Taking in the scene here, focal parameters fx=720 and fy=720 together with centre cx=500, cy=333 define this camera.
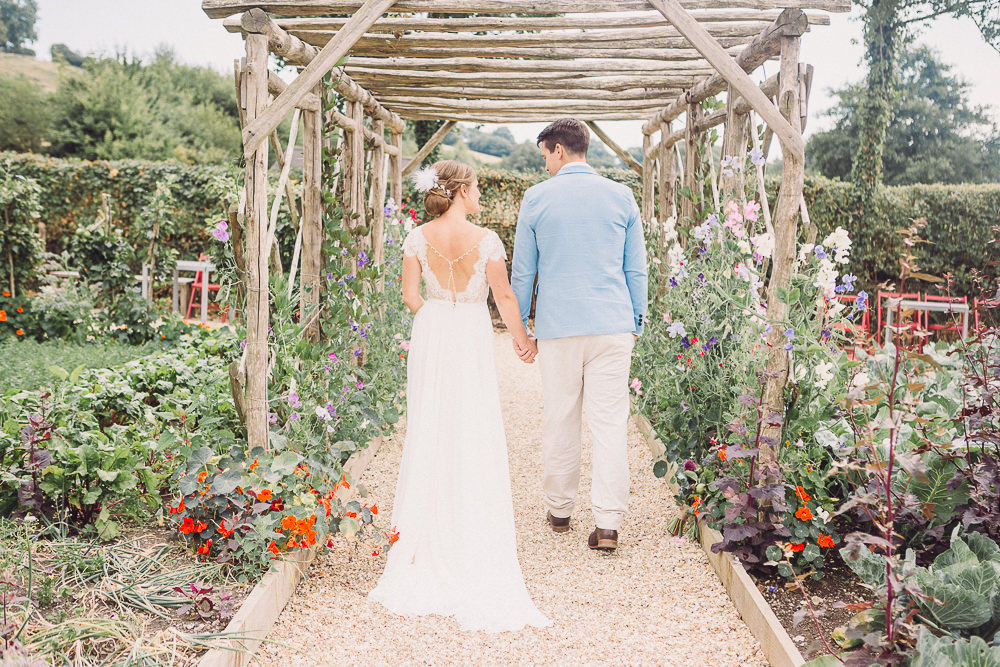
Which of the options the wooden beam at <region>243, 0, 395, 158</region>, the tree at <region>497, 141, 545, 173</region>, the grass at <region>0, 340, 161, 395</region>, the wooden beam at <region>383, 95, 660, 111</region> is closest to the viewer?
the wooden beam at <region>243, 0, 395, 158</region>

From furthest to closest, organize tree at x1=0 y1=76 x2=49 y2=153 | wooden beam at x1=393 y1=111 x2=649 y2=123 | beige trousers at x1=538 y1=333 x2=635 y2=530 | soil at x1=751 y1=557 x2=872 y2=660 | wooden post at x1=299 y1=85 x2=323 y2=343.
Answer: tree at x1=0 y1=76 x2=49 y2=153, wooden beam at x1=393 y1=111 x2=649 y2=123, wooden post at x1=299 y1=85 x2=323 y2=343, beige trousers at x1=538 y1=333 x2=635 y2=530, soil at x1=751 y1=557 x2=872 y2=660

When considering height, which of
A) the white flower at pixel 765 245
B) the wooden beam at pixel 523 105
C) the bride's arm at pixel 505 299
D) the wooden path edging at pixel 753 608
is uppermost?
the wooden beam at pixel 523 105

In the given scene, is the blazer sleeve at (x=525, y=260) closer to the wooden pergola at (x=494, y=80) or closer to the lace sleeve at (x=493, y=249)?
the lace sleeve at (x=493, y=249)

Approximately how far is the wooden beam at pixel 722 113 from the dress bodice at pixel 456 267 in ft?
4.30

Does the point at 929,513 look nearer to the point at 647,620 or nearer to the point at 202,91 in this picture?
the point at 647,620

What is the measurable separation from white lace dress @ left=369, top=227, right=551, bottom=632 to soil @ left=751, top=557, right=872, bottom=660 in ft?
2.99

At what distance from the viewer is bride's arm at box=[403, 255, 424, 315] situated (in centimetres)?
304

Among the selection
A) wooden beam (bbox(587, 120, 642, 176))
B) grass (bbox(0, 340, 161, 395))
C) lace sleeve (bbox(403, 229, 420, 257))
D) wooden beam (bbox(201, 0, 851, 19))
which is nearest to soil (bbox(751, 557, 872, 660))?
lace sleeve (bbox(403, 229, 420, 257))

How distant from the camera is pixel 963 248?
10.9 m

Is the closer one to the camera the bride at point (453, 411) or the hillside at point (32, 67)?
the bride at point (453, 411)

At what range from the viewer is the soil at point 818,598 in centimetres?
232

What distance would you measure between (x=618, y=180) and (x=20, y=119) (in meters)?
21.5

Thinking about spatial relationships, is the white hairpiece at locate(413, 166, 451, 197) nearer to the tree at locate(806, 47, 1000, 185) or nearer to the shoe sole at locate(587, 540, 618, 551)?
the shoe sole at locate(587, 540, 618, 551)

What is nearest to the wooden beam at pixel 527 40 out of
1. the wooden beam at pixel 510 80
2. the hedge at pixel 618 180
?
the wooden beam at pixel 510 80
